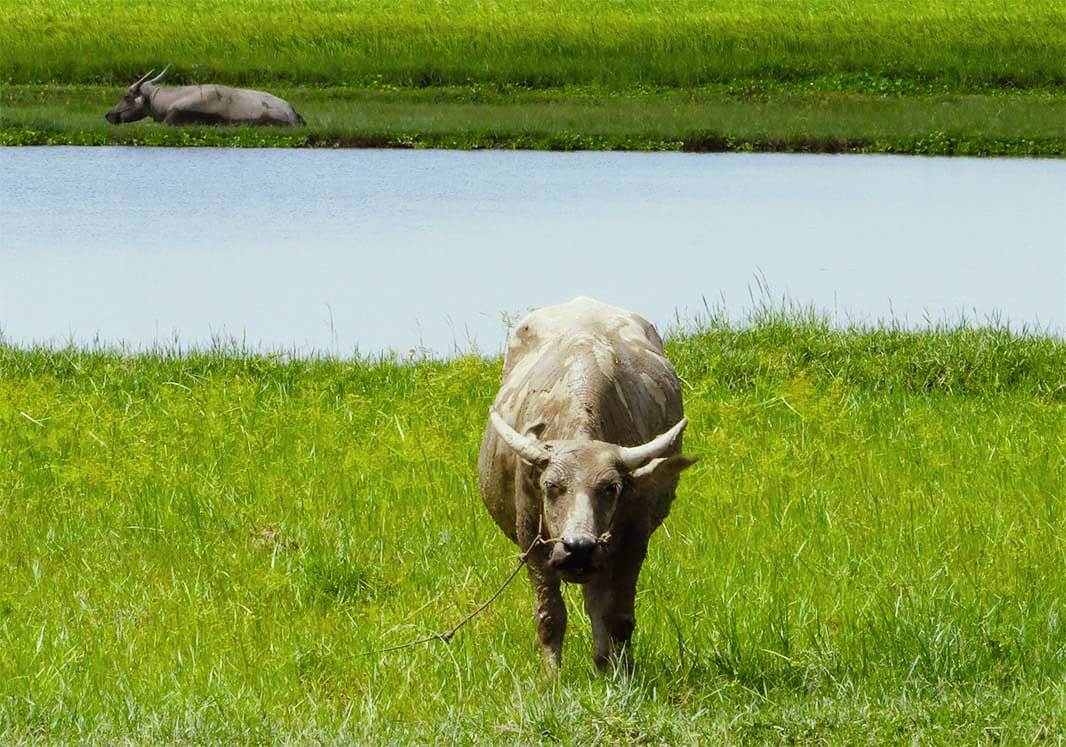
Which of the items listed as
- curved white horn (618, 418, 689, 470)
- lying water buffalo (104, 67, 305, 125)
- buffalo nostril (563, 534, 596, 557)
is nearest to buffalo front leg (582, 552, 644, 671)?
curved white horn (618, 418, 689, 470)

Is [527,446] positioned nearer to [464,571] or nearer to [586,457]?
[586,457]

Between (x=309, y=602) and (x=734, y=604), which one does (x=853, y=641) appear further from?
(x=309, y=602)

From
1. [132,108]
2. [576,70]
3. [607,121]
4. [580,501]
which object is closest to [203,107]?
[132,108]

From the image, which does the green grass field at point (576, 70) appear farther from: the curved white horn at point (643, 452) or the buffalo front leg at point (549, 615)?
the curved white horn at point (643, 452)

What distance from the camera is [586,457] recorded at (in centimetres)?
504

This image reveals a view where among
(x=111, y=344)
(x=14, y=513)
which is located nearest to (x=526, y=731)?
(x=14, y=513)

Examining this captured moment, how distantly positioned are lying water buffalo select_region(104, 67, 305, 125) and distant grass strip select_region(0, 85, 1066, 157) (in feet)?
1.54

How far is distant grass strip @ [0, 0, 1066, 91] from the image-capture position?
33.3 m

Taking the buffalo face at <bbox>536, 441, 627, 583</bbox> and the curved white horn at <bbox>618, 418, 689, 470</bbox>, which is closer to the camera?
the buffalo face at <bbox>536, 441, 627, 583</bbox>

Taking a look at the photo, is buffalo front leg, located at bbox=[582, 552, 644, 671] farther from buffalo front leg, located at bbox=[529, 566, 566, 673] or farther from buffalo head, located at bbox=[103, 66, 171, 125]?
buffalo head, located at bbox=[103, 66, 171, 125]

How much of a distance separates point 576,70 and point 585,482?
29.2 metres

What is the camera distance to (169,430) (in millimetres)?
9719

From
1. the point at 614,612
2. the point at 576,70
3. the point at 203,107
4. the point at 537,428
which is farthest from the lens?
the point at 576,70

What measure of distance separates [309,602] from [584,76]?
27.2 m
